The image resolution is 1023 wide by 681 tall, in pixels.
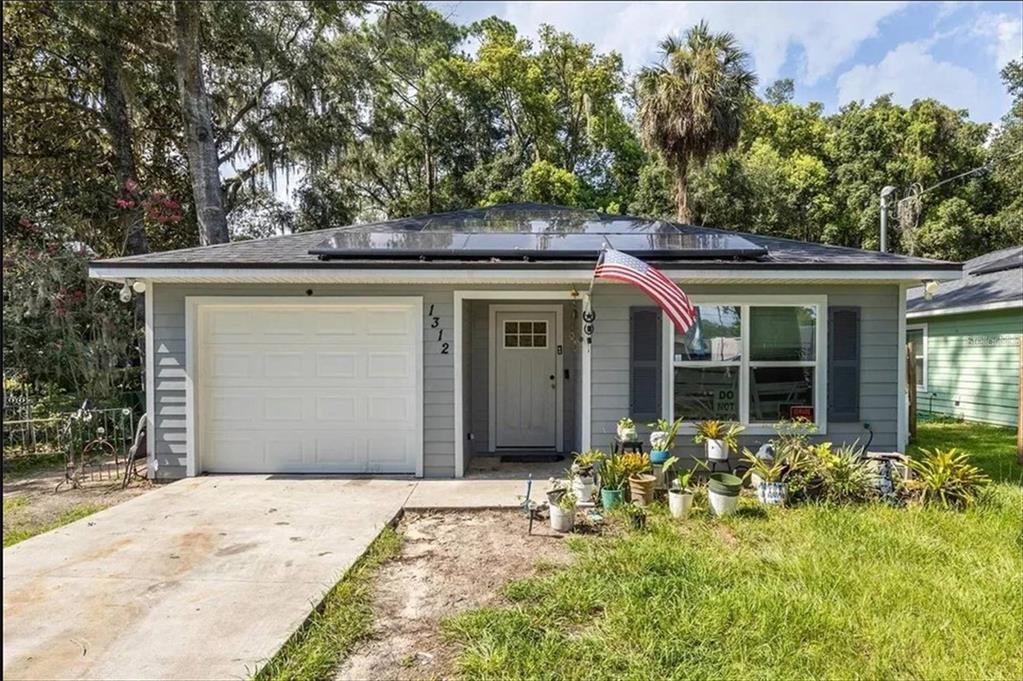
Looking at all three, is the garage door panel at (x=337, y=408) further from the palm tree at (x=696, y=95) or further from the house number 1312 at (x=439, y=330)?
the palm tree at (x=696, y=95)

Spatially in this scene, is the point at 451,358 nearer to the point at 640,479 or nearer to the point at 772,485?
the point at 640,479

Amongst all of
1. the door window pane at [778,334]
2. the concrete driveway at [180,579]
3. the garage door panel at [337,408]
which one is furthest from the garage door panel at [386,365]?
the door window pane at [778,334]

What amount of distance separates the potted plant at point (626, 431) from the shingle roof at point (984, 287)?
753 centimetres

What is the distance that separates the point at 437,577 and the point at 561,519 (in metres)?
1.26

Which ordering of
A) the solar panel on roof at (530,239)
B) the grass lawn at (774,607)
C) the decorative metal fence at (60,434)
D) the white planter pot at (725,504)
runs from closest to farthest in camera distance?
1. the grass lawn at (774,607)
2. the white planter pot at (725,504)
3. the solar panel on roof at (530,239)
4. the decorative metal fence at (60,434)

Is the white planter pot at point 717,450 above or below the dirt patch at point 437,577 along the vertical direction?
above

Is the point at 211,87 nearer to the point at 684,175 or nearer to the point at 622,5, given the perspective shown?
the point at 622,5

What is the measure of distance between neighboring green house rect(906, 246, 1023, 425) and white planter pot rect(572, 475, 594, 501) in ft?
26.1

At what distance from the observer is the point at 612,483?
5.43m

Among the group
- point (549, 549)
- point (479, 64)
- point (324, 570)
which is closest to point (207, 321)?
point (324, 570)

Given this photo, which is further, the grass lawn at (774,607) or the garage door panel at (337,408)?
the garage door panel at (337,408)

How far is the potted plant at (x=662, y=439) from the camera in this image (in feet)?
19.3

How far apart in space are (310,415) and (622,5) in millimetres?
6705

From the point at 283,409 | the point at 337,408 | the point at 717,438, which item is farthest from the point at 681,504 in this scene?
the point at 283,409
